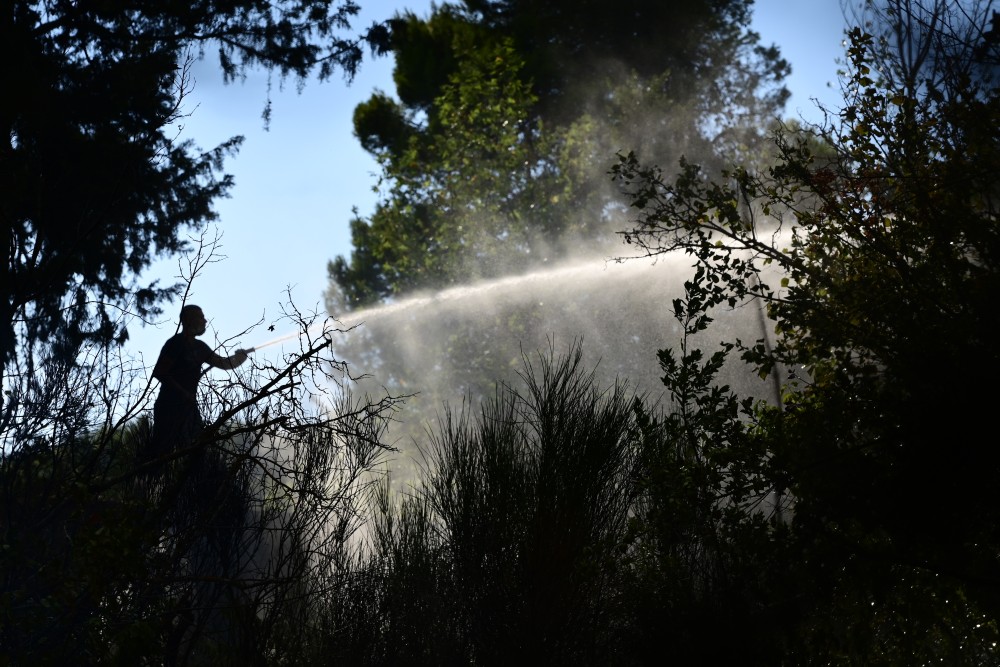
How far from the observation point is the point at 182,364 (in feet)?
24.1

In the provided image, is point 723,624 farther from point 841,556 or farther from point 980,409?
point 980,409

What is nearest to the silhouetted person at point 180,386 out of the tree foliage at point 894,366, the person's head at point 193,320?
the person's head at point 193,320

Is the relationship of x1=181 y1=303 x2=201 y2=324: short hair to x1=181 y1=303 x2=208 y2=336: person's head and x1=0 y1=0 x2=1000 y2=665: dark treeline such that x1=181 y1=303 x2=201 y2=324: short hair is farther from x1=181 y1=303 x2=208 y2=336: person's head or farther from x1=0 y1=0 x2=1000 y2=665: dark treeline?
x1=0 y1=0 x2=1000 y2=665: dark treeline

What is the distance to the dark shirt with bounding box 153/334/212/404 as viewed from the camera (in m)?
7.08

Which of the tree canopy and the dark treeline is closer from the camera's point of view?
the dark treeline

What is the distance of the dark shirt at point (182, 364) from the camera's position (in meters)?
7.08

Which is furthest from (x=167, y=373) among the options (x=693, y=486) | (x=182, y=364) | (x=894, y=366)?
(x=894, y=366)

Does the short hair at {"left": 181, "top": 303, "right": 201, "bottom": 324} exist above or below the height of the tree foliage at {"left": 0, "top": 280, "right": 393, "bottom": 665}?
above

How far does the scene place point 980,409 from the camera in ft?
15.2

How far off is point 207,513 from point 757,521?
3158mm

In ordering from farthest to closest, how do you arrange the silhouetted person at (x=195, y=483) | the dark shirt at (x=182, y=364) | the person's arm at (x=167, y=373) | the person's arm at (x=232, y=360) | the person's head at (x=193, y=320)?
1. the person's head at (x=193, y=320)
2. the dark shirt at (x=182, y=364)
3. the person's arm at (x=167, y=373)
4. the person's arm at (x=232, y=360)
5. the silhouetted person at (x=195, y=483)

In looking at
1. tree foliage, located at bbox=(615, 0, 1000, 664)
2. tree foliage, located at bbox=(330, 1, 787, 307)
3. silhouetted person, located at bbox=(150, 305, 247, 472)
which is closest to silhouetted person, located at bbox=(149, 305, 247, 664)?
silhouetted person, located at bbox=(150, 305, 247, 472)

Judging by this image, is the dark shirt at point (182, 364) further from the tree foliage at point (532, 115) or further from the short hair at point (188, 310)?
the tree foliage at point (532, 115)

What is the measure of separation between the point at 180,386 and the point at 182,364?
0.56 m
